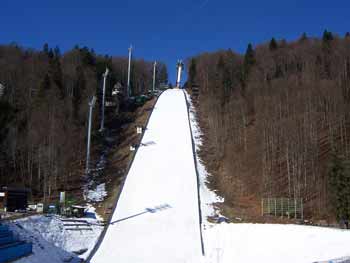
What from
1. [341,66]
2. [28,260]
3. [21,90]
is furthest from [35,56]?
[28,260]

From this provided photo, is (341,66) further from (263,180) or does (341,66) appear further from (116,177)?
(116,177)

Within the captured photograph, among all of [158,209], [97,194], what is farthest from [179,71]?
[158,209]

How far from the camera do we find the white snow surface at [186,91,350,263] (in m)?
15.3

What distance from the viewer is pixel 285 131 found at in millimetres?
32062

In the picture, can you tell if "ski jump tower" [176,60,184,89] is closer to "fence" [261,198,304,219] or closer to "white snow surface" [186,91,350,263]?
"fence" [261,198,304,219]

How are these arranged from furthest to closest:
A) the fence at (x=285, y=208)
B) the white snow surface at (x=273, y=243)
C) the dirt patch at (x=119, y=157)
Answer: the dirt patch at (x=119, y=157) < the fence at (x=285, y=208) < the white snow surface at (x=273, y=243)

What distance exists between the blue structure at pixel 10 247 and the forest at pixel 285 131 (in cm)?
1215

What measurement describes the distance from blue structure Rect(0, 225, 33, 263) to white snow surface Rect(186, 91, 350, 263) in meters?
6.38

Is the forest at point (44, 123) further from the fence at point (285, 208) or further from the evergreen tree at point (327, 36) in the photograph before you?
the evergreen tree at point (327, 36)

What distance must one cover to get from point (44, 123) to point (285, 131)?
53.7 feet

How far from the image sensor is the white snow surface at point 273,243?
15.3 metres

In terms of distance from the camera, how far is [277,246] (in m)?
16.7

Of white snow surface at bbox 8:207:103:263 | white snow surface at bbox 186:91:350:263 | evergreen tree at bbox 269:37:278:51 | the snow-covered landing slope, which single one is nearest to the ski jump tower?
evergreen tree at bbox 269:37:278:51

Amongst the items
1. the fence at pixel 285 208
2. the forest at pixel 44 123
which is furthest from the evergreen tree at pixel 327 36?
the fence at pixel 285 208
